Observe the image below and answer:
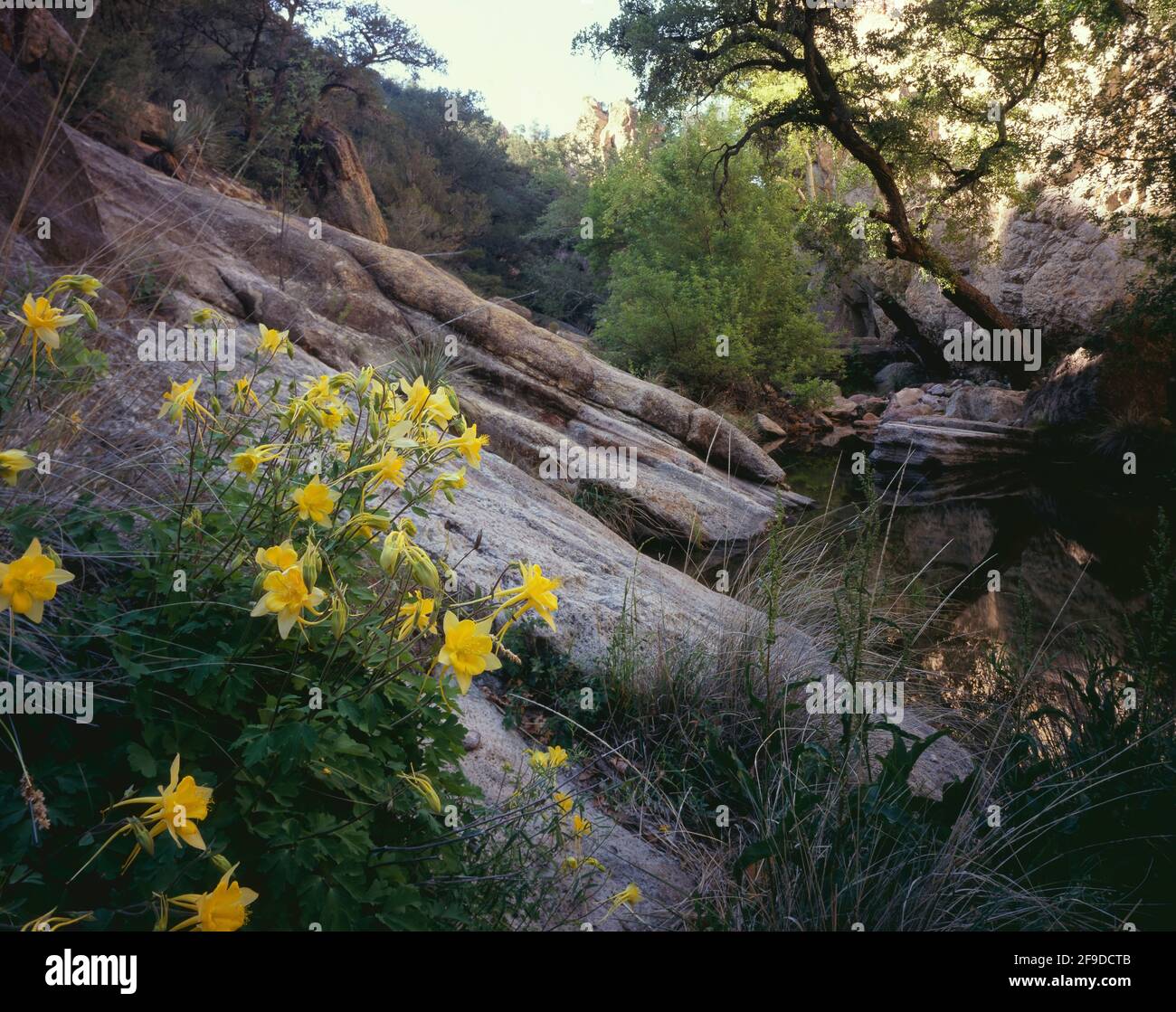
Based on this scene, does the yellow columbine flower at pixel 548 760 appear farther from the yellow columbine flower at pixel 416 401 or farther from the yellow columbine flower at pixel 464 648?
the yellow columbine flower at pixel 416 401

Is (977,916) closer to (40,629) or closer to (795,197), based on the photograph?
(40,629)

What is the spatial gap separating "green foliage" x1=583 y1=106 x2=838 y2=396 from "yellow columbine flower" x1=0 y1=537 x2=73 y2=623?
→ 16.3 m

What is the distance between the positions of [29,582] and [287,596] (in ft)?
1.30

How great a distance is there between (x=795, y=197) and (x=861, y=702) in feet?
71.3

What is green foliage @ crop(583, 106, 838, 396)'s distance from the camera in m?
17.8

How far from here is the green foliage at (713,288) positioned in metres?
17.8

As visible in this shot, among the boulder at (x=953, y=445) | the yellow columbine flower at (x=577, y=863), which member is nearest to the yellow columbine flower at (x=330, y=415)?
the yellow columbine flower at (x=577, y=863)

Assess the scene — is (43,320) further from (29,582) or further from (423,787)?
(423,787)

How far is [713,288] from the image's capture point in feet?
59.7

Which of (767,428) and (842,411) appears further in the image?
(842,411)

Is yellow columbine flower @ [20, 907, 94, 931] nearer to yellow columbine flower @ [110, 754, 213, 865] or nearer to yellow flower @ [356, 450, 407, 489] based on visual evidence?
yellow columbine flower @ [110, 754, 213, 865]

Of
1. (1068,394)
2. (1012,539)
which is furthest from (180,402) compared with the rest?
(1068,394)

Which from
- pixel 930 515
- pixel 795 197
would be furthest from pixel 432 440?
pixel 795 197
